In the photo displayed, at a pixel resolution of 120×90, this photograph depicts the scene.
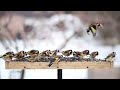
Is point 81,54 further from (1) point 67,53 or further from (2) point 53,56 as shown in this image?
(2) point 53,56

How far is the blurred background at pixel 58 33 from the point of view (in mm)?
1933

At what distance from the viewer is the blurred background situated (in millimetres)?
1933

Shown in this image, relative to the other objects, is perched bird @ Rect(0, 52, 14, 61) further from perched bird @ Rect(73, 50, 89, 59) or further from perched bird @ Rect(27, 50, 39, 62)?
perched bird @ Rect(73, 50, 89, 59)

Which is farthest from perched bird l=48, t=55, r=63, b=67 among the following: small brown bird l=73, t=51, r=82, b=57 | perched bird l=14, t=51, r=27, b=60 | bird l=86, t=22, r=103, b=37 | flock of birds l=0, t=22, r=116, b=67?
bird l=86, t=22, r=103, b=37

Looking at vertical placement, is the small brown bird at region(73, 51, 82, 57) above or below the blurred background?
below

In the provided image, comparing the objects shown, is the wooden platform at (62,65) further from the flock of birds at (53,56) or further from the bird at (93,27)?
the bird at (93,27)

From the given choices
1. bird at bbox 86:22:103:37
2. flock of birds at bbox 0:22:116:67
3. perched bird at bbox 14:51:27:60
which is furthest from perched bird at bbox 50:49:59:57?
bird at bbox 86:22:103:37

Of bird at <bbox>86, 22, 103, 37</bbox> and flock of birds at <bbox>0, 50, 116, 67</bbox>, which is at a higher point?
bird at <bbox>86, 22, 103, 37</bbox>

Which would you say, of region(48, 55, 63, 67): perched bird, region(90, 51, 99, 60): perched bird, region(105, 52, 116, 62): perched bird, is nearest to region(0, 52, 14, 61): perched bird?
region(48, 55, 63, 67): perched bird

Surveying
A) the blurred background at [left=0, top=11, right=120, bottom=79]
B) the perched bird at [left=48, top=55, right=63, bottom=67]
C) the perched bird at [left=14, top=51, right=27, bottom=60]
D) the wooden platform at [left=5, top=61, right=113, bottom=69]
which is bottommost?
the wooden platform at [left=5, top=61, right=113, bottom=69]

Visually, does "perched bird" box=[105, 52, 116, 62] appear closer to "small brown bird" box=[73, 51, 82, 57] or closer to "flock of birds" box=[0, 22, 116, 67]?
"flock of birds" box=[0, 22, 116, 67]

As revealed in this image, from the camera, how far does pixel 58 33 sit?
1.95 metres

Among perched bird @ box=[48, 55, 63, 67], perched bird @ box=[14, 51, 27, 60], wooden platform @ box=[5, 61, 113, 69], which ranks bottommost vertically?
wooden platform @ box=[5, 61, 113, 69]
